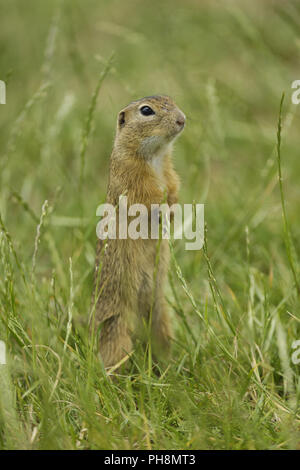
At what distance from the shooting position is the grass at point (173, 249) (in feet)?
7.49

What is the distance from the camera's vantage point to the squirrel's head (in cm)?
289

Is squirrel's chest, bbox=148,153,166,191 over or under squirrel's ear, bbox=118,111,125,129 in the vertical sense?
under

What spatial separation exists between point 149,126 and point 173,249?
2.40ft

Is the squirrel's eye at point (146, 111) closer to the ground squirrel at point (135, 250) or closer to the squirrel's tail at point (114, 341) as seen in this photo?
the ground squirrel at point (135, 250)

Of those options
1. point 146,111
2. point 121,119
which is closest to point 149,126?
point 146,111

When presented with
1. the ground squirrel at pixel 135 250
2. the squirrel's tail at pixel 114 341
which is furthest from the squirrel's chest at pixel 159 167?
the squirrel's tail at pixel 114 341

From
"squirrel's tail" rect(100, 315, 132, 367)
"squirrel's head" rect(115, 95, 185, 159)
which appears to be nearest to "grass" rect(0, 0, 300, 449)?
"squirrel's tail" rect(100, 315, 132, 367)

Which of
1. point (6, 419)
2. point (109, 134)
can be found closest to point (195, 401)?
point (6, 419)

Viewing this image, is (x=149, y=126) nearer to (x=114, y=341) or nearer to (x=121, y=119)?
(x=121, y=119)

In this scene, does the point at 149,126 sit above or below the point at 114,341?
above

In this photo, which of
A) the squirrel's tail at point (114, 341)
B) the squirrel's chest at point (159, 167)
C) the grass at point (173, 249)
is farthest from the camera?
the squirrel's chest at point (159, 167)

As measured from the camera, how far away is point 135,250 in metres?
2.88

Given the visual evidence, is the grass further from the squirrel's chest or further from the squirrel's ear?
the squirrel's chest

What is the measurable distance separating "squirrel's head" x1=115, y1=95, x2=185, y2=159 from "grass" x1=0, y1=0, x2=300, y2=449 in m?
0.22
